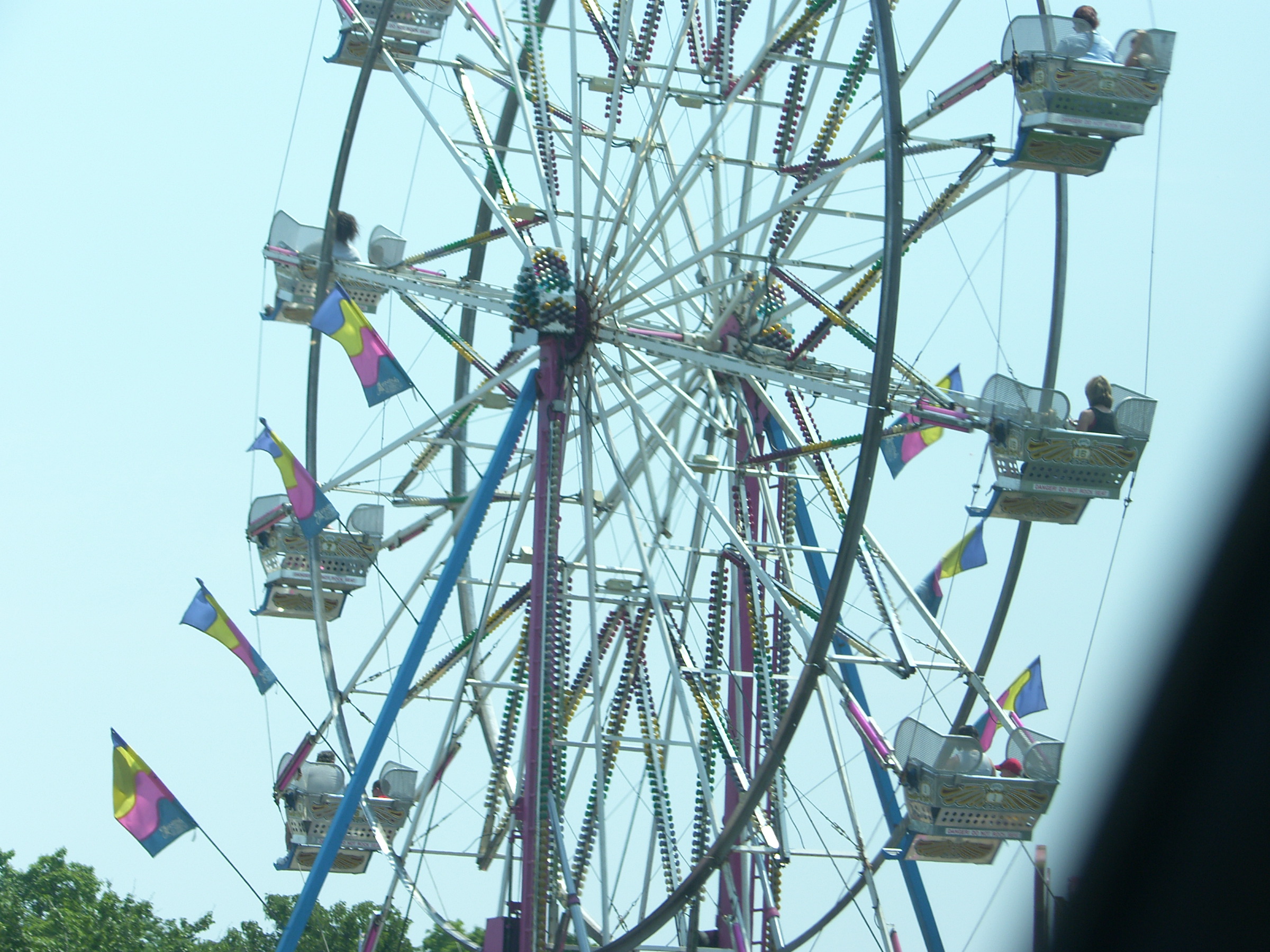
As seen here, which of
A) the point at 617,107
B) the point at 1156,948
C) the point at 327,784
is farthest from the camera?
the point at 327,784

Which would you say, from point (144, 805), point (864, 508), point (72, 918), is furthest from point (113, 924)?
point (864, 508)

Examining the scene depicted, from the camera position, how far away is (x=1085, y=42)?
16.5 meters

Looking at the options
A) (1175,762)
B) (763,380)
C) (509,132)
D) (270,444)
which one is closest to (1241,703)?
(1175,762)

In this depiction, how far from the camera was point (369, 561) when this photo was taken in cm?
2078

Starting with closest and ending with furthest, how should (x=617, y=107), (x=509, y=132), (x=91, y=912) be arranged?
1. (x=617, y=107)
2. (x=509, y=132)
3. (x=91, y=912)

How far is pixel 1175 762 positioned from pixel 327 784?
35.1 ft

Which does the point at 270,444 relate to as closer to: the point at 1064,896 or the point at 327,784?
the point at 327,784

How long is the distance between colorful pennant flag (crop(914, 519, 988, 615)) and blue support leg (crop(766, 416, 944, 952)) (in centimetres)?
120

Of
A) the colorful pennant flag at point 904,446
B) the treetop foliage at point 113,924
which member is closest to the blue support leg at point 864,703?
the colorful pennant flag at point 904,446

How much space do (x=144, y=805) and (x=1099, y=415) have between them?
9560mm

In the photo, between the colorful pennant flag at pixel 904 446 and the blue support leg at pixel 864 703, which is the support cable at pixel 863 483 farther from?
the colorful pennant flag at pixel 904 446

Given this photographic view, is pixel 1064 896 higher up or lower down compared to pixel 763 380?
lower down

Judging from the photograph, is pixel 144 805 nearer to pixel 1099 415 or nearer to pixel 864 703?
pixel 864 703

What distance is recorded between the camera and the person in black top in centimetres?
1708
